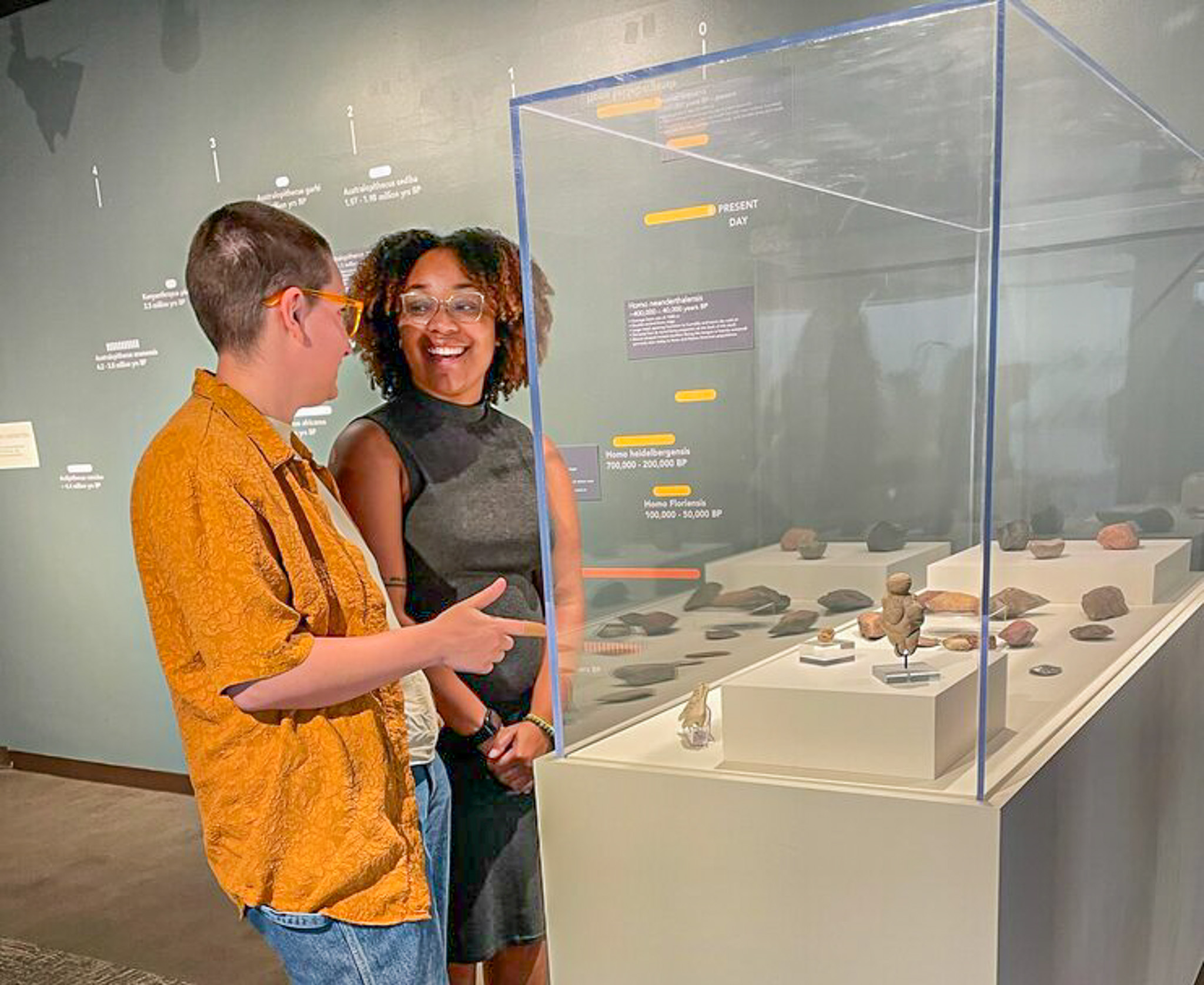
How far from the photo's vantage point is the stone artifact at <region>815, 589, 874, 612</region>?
1.45m

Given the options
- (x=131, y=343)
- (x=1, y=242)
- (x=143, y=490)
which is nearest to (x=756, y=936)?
(x=143, y=490)

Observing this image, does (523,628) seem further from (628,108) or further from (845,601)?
(628,108)

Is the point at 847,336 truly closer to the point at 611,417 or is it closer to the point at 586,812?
the point at 611,417

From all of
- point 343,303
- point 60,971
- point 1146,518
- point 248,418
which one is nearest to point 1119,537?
point 1146,518

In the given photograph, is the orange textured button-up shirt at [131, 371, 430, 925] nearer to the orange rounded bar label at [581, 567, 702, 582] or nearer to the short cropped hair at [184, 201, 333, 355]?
the short cropped hair at [184, 201, 333, 355]

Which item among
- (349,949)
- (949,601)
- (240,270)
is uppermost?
(240,270)

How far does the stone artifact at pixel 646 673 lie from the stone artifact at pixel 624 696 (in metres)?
0.02

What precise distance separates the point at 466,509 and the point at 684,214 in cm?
72

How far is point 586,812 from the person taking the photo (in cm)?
160

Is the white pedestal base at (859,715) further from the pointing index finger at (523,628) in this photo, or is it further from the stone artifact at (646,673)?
the pointing index finger at (523,628)

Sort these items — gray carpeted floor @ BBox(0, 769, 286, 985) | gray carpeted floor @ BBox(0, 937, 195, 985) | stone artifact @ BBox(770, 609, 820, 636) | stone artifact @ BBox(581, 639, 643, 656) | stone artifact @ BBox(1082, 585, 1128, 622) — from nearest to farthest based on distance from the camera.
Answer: stone artifact @ BBox(770, 609, 820, 636)
stone artifact @ BBox(581, 639, 643, 656)
stone artifact @ BBox(1082, 585, 1128, 622)
gray carpeted floor @ BBox(0, 937, 195, 985)
gray carpeted floor @ BBox(0, 769, 286, 985)

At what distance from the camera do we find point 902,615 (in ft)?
4.72

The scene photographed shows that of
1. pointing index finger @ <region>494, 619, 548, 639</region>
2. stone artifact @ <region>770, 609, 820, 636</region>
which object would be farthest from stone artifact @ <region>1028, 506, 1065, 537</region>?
pointing index finger @ <region>494, 619, 548, 639</region>

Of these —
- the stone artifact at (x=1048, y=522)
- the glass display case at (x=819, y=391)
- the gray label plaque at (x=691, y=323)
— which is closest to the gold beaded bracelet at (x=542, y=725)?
the glass display case at (x=819, y=391)
